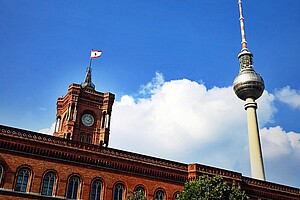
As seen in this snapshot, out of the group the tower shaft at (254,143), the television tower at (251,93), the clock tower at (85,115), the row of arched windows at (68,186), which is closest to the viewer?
the row of arched windows at (68,186)

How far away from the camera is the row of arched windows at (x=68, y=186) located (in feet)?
97.0

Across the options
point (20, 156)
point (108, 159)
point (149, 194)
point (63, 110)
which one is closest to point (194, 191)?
point (149, 194)

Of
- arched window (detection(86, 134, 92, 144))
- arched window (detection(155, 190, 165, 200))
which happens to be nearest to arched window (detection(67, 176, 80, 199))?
arched window (detection(155, 190, 165, 200))

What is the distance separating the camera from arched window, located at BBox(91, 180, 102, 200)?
106ft

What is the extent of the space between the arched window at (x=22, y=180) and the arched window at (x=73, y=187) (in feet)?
12.0

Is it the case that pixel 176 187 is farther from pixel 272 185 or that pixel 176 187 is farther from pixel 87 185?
pixel 272 185

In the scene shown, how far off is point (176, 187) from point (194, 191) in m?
8.06

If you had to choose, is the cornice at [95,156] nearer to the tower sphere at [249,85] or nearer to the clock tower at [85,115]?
the clock tower at [85,115]

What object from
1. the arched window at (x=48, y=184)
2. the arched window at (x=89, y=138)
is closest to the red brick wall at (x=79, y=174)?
the arched window at (x=48, y=184)

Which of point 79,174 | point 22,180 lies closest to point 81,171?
point 79,174

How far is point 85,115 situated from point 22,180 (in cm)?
3362

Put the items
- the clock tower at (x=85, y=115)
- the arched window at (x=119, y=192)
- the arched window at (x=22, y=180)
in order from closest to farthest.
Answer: the arched window at (x=22, y=180)
the arched window at (x=119, y=192)
the clock tower at (x=85, y=115)

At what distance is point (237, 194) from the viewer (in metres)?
28.9

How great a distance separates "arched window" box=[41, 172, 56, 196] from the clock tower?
92.6 ft
